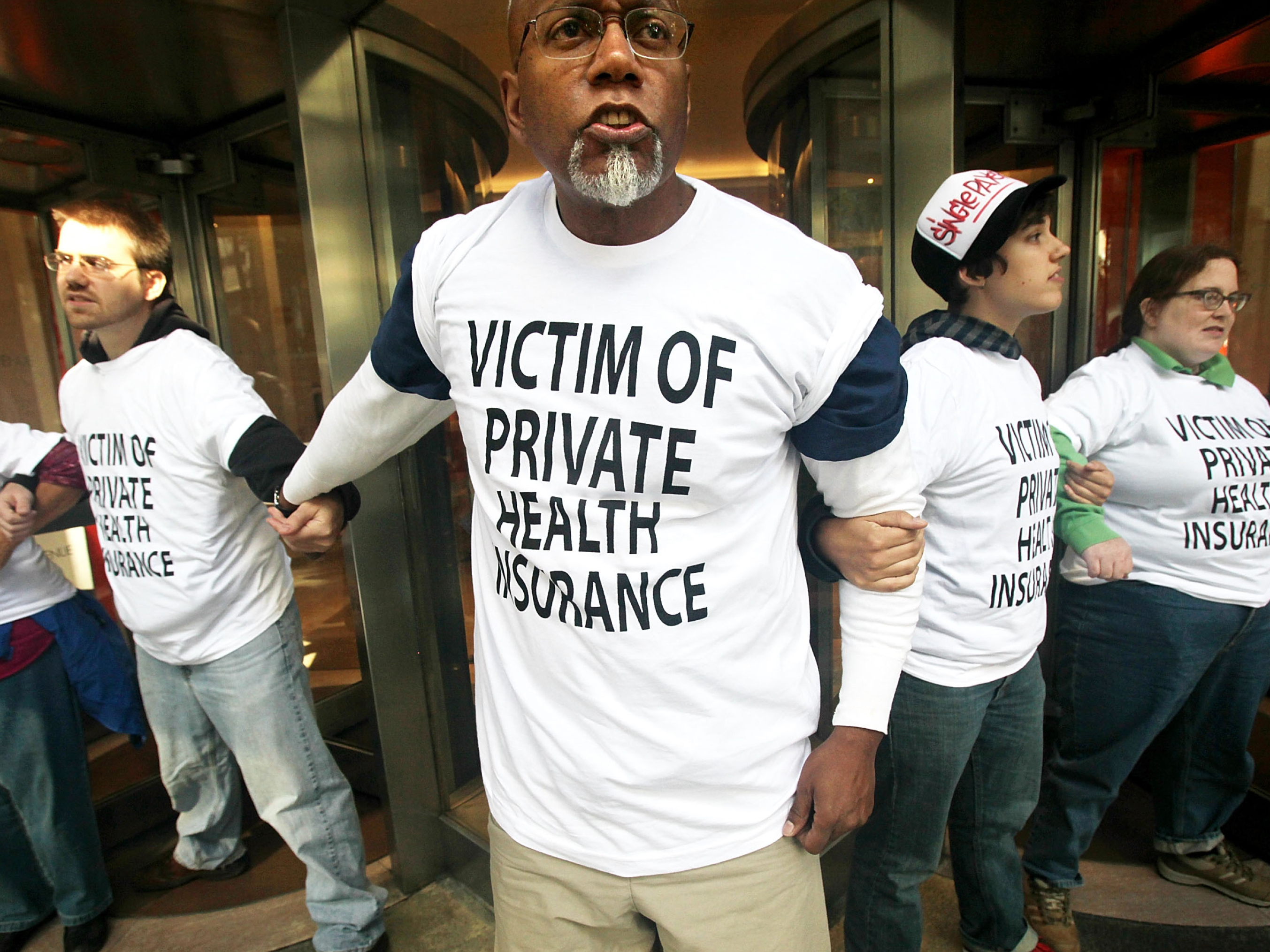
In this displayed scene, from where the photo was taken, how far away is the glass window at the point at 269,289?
2982 millimetres

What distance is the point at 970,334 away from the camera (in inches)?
65.7

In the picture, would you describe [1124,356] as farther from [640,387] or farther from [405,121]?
[405,121]

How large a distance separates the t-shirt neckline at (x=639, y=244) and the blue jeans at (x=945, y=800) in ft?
3.57

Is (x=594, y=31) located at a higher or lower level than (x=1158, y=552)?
higher

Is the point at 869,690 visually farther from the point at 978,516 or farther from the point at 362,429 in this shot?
the point at 362,429

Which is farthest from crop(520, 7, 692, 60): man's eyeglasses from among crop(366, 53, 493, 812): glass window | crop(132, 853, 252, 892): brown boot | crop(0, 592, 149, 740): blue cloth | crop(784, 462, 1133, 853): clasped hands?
crop(132, 853, 252, 892): brown boot

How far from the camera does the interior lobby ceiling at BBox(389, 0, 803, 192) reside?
212 centimetres

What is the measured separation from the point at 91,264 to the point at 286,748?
4.05ft

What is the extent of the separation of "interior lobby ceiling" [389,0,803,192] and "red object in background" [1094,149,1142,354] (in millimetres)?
1364

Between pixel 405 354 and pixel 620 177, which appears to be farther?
pixel 405 354

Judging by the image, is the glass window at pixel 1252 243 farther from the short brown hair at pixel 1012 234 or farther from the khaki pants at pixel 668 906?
the khaki pants at pixel 668 906

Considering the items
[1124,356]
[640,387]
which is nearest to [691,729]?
[640,387]

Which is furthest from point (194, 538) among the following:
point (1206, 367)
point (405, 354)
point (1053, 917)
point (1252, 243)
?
point (1252, 243)

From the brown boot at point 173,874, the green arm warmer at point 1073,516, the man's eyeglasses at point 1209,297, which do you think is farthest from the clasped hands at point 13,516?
the man's eyeglasses at point 1209,297
